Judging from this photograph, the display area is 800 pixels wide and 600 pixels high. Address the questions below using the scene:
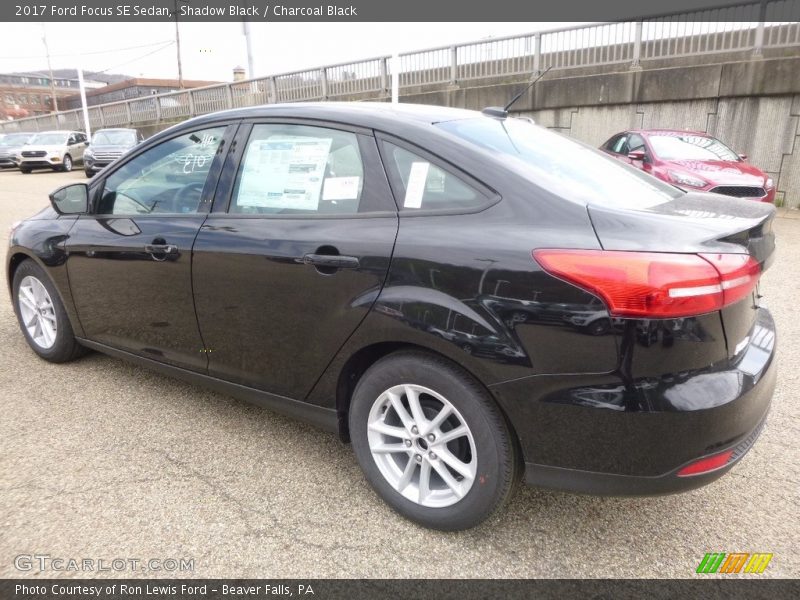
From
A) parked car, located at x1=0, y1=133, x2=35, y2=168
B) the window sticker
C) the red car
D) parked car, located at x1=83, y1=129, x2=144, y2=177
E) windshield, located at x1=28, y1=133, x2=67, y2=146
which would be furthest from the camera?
parked car, located at x1=0, y1=133, x2=35, y2=168

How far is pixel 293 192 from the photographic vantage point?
8.57ft

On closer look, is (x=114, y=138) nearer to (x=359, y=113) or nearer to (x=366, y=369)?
(x=359, y=113)

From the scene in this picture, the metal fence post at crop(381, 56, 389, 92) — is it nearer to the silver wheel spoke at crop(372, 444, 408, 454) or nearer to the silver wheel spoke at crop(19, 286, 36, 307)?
the silver wheel spoke at crop(19, 286, 36, 307)

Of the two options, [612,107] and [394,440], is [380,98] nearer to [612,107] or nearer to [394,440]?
[612,107]

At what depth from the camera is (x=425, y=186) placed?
2.25 meters

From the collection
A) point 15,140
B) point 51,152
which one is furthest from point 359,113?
point 15,140

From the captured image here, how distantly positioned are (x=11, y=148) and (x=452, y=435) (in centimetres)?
2968

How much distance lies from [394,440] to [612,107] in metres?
12.3

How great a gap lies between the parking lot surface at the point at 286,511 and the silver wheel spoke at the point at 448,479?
21 cm

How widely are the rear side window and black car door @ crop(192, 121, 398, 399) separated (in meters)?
0.06

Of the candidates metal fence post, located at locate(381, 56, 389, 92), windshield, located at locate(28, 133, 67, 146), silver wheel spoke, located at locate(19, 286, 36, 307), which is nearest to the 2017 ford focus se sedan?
silver wheel spoke, located at locate(19, 286, 36, 307)

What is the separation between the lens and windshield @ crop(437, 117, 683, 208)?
2.18m

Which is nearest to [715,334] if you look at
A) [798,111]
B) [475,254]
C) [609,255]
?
[609,255]

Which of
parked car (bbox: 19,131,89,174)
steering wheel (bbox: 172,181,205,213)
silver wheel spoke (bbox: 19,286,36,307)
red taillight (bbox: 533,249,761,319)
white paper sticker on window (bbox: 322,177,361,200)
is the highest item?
white paper sticker on window (bbox: 322,177,361,200)
